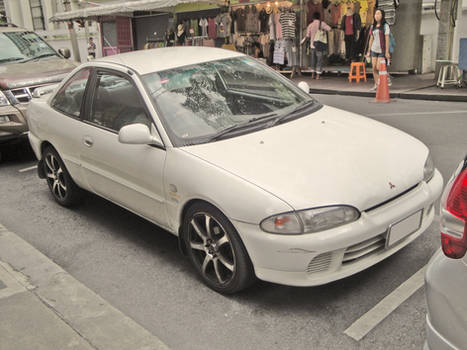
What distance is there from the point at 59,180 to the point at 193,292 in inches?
97.5

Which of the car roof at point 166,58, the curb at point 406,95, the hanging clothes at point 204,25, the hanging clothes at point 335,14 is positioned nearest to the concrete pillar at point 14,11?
the hanging clothes at point 204,25

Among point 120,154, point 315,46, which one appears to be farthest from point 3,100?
point 315,46

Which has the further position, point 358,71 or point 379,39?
point 358,71

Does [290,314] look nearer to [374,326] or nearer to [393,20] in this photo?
[374,326]

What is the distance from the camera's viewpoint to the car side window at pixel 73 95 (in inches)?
193

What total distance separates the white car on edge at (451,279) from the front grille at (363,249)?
3.37 feet

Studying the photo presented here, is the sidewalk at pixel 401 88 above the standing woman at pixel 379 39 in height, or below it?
below

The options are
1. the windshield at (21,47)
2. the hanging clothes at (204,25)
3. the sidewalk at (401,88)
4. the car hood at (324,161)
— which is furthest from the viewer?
the hanging clothes at (204,25)

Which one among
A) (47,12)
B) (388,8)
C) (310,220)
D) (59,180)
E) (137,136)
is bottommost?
(59,180)

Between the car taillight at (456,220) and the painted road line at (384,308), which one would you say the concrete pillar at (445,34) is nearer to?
the painted road line at (384,308)

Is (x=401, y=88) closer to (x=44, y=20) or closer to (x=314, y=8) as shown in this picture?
(x=314, y=8)

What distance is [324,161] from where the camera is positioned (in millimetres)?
3410

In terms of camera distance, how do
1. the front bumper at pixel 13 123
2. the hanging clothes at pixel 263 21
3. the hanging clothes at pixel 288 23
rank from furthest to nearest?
the hanging clothes at pixel 263 21 < the hanging clothes at pixel 288 23 < the front bumper at pixel 13 123

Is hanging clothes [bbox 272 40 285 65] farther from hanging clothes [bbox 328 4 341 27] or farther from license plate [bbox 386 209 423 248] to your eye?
license plate [bbox 386 209 423 248]
